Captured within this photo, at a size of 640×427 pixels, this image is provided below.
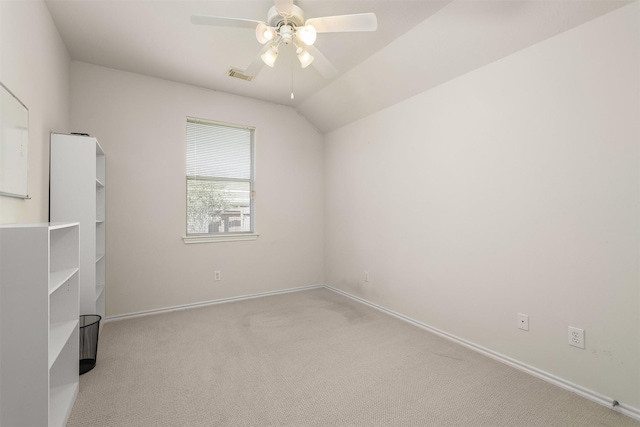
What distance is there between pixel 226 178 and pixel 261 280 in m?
1.44

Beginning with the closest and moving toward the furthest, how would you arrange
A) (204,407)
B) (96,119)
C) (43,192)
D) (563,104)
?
(204,407), (563,104), (43,192), (96,119)

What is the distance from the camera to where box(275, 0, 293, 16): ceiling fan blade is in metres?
1.76

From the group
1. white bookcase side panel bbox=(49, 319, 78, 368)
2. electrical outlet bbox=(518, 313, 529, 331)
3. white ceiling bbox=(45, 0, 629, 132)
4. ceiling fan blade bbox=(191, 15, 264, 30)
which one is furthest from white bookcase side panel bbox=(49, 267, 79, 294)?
electrical outlet bbox=(518, 313, 529, 331)

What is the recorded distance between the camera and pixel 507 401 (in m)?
1.81

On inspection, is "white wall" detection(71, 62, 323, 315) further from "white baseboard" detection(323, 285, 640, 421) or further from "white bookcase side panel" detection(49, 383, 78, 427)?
"white baseboard" detection(323, 285, 640, 421)

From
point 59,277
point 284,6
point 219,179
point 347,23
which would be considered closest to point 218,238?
point 219,179

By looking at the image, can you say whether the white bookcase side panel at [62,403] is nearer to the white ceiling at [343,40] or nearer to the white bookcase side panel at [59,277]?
the white bookcase side panel at [59,277]

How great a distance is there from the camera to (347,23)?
1.80 meters

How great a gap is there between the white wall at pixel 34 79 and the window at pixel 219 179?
1.32 m

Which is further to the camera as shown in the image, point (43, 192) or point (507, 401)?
point (43, 192)

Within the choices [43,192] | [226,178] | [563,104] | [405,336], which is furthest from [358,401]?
[226,178]

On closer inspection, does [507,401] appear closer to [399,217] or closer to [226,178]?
[399,217]

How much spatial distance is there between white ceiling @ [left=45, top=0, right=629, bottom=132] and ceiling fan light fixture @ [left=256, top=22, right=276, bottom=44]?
14.4 inches

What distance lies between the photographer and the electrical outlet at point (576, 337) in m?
1.90
